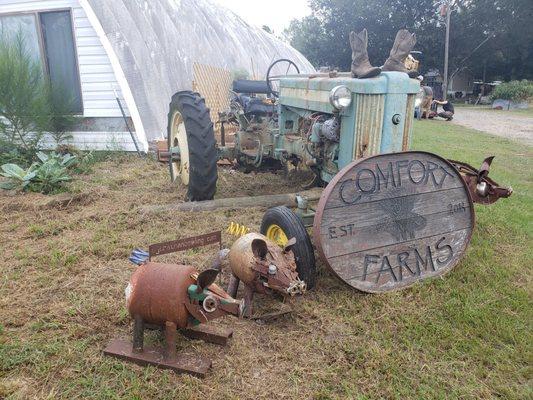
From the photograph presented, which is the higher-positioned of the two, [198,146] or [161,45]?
[161,45]

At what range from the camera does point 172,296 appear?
2068 mm

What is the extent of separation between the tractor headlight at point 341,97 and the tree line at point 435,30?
30719mm

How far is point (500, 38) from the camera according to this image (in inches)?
1238

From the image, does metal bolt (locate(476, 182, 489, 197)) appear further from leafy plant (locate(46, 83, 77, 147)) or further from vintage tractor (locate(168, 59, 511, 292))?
leafy plant (locate(46, 83, 77, 147))

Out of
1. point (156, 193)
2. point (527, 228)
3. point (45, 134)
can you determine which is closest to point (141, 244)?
point (156, 193)

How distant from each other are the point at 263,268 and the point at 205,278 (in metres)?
0.43

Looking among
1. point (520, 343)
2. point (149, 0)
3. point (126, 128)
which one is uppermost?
point (149, 0)

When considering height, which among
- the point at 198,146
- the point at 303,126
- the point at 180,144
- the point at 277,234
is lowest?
the point at 277,234

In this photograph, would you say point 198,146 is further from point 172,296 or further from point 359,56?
point 172,296

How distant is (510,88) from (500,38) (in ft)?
32.7

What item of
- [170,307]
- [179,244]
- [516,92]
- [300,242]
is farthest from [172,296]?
[516,92]

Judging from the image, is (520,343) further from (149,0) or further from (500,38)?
(500,38)

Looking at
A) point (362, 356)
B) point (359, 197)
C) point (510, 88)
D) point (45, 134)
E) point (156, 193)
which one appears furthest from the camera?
point (510, 88)

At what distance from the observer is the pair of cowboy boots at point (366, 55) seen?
3.27 metres
